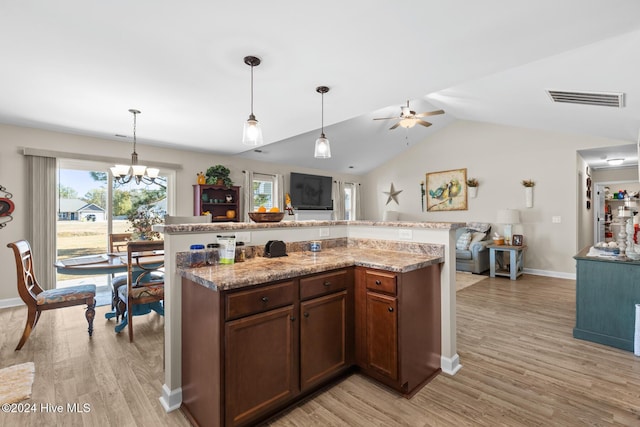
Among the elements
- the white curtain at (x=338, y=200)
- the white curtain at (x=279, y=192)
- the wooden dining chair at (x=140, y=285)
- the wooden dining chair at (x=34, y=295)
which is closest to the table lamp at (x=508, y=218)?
the white curtain at (x=338, y=200)

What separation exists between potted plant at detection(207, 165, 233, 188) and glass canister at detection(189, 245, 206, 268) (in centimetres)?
380

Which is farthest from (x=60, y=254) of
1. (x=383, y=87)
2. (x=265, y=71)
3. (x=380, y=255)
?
(x=383, y=87)

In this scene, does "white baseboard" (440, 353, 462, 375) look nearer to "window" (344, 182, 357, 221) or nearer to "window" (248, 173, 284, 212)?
"window" (248, 173, 284, 212)

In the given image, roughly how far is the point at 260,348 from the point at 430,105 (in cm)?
576

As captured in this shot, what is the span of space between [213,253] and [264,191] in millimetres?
4882

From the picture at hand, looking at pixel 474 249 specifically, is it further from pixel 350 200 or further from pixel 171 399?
pixel 171 399

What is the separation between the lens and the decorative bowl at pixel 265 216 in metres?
2.39

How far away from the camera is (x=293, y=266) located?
1927mm

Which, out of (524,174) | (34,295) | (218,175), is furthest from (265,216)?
(524,174)

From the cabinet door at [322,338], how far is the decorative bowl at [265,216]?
830mm

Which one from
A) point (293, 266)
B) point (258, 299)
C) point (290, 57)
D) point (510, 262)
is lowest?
point (510, 262)

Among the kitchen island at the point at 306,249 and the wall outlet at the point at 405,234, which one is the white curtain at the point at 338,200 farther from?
the wall outlet at the point at 405,234

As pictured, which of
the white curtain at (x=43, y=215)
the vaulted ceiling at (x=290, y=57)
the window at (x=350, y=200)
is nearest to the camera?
the vaulted ceiling at (x=290, y=57)

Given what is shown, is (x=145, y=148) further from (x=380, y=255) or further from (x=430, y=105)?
(x=430, y=105)
